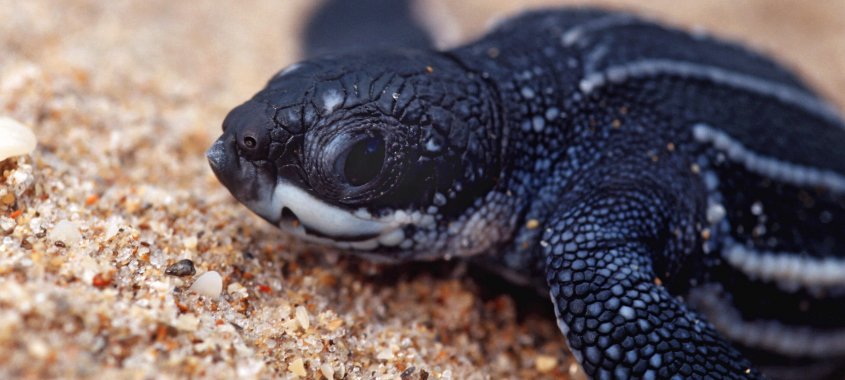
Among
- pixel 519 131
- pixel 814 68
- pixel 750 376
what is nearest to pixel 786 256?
pixel 750 376

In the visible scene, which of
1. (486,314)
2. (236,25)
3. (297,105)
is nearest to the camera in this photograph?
(297,105)

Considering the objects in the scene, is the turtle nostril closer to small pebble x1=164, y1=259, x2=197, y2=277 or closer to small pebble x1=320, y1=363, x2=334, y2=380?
small pebble x1=164, y1=259, x2=197, y2=277

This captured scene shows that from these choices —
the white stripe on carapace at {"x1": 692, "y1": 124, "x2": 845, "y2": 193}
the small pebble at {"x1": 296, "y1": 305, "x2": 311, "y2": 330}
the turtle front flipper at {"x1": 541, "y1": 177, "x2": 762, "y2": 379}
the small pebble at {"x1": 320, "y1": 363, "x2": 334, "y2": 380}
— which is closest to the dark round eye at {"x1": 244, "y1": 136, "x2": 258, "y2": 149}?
the small pebble at {"x1": 296, "y1": 305, "x2": 311, "y2": 330}

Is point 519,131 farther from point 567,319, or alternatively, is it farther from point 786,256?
point 786,256

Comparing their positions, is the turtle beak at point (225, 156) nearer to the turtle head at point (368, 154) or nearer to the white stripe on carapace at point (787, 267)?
the turtle head at point (368, 154)

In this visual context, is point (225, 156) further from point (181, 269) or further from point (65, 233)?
point (65, 233)

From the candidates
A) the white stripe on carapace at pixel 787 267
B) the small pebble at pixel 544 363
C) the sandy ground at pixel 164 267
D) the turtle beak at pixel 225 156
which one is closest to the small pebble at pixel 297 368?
the sandy ground at pixel 164 267

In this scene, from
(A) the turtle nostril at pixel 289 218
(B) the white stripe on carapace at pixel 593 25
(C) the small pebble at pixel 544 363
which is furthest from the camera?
(B) the white stripe on carapace at pixel 593 25
